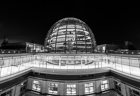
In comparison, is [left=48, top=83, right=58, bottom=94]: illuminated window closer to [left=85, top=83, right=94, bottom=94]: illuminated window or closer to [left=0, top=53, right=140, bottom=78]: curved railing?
[left=0, top=53, right=140, bottom=78]: curved railing

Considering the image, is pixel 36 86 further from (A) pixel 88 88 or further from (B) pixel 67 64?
(A) pixel 88 88

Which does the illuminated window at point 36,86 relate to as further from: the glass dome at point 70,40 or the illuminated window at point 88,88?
the glass dome at point 70,40

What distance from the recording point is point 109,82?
44.8ft

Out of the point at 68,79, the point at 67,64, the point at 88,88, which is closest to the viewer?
the point at 68,79

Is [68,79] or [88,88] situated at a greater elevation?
[68,79]

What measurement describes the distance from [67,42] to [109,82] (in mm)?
11088

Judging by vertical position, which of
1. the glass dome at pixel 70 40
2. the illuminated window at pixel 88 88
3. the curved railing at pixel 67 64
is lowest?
the illuminated window at pixel 88 88

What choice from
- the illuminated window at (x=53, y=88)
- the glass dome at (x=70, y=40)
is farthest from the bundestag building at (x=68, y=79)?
the glass dome at (x=70, y=40)

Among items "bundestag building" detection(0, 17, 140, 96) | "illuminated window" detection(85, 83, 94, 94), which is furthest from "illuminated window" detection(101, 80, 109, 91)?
"illuminated window" detection(85, 83, 94, 94)

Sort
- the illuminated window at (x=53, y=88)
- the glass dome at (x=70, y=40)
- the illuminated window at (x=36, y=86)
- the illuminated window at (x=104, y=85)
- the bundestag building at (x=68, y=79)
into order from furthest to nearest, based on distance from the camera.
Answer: the glass dome at (x=70, y=40) < the illuminated window at (x=104, y=85) < the illuminated window at (x=36, y=86) < the illuminated window at (x=53, y=88) < the bundestag building at (x=68, y=79)

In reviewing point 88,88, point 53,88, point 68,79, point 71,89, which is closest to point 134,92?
point 88,88

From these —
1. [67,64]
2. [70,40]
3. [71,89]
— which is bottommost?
[71,89]

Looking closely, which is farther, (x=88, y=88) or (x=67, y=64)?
(x=67, y=64)

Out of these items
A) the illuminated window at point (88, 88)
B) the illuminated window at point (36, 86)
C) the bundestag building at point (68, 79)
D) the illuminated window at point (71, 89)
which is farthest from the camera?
the illuminated window at point (36, 86)
